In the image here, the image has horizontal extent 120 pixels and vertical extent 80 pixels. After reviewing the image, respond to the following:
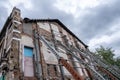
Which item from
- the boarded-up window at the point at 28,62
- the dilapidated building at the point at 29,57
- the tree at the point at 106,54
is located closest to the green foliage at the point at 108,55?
the tree at the point at 106,54

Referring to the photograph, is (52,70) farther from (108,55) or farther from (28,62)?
(108,55)

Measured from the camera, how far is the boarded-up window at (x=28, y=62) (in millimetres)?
9454

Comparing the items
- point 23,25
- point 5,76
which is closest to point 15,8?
point 23,25

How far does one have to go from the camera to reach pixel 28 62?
9961 mm

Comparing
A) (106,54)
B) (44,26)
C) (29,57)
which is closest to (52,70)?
(29,57)

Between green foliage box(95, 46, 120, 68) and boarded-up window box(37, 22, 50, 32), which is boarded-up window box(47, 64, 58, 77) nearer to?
boarded-up window box(37, 22, 50, 32)

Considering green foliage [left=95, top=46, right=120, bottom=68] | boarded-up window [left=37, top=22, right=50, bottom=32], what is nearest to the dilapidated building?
boarded-up window [left=37, top=22, right=50, bottom=32]

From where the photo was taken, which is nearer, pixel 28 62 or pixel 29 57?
pixel 28 62

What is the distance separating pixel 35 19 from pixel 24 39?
10.9ft

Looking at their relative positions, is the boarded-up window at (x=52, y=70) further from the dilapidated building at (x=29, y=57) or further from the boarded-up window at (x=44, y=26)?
the boarded-up window at (x=44, y=26)

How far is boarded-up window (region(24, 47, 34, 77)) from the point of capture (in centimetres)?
945

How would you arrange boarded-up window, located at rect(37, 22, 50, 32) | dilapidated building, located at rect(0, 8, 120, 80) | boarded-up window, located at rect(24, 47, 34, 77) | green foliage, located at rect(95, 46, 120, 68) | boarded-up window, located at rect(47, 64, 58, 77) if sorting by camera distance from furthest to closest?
green foliage, located at rect(95, 46, 120, 68) → boarded-up window, located at rect(37, 22, 50, 32) → boarded-up window, located at rect(47, 64, 58, 77) → boarded-up window, located at rect(24, 47, 34, 77) → dilapidated building, located at rect(0, 8, 120, 80)

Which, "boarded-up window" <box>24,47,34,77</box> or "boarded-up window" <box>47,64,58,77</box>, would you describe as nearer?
"boarded-up window" <box>24,47,34,77</box>

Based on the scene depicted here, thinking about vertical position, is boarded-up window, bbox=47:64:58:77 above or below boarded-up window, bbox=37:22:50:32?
below
